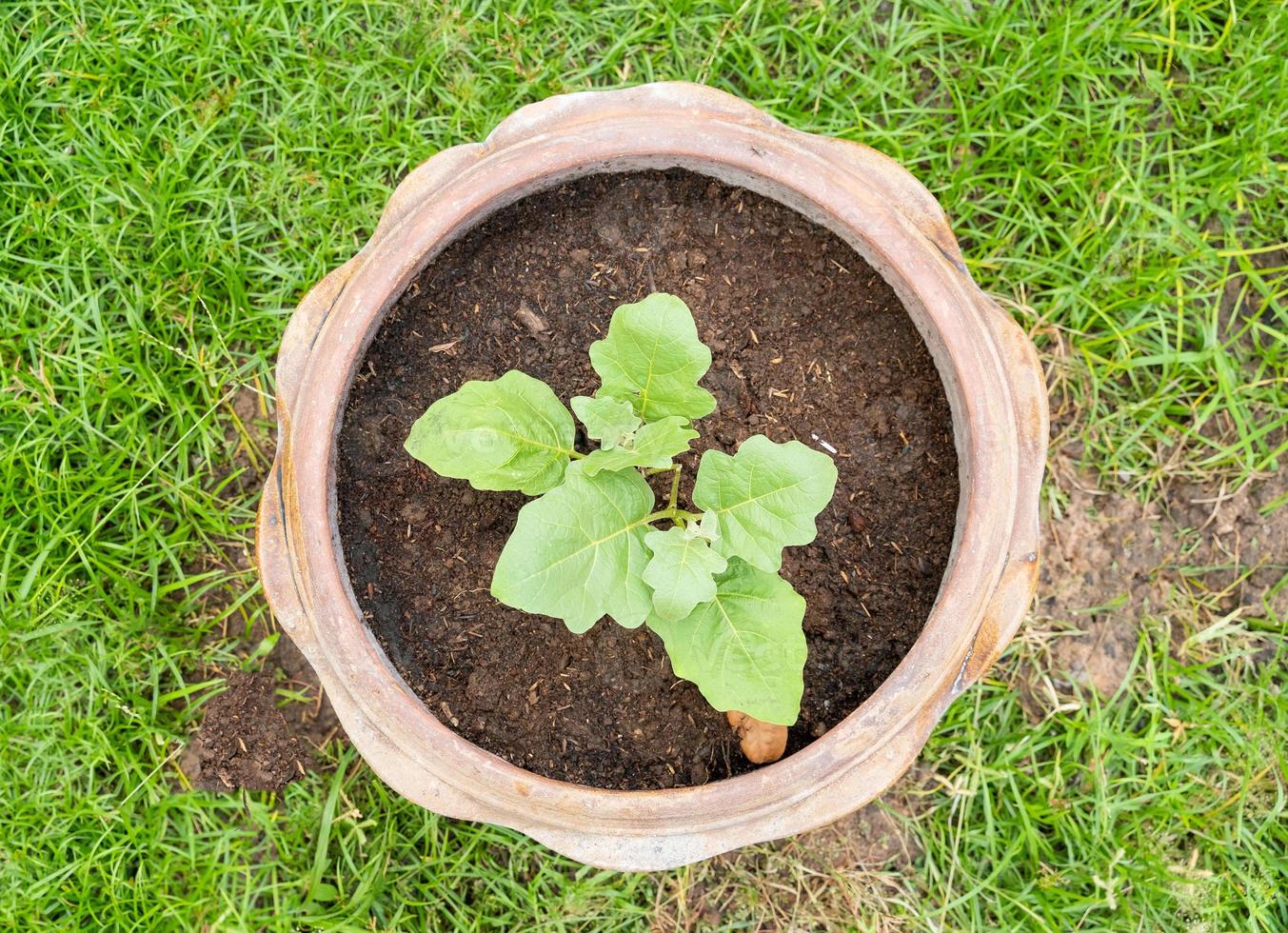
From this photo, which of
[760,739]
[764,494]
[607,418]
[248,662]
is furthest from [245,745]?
[764,494]

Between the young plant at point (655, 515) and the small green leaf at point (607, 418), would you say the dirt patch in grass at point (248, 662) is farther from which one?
the small green leaf at point (607, 418)

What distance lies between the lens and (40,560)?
231 cm

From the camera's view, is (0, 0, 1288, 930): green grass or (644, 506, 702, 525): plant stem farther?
(0, 0, 1288, 930): green grass

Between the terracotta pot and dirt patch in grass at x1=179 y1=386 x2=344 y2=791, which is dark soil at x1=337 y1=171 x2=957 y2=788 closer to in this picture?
the terracotta pot

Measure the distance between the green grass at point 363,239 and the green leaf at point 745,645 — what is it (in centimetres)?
100

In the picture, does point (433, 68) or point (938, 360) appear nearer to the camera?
point (938, 360)

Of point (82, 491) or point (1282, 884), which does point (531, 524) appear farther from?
point (1282, 884)

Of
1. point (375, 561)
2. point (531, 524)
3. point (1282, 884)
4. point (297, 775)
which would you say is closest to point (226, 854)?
point (297, 775)

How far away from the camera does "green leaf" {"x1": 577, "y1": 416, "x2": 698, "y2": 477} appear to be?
145cm

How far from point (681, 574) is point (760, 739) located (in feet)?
1.71

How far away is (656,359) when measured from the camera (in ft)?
4.88

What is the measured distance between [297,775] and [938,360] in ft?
5.11

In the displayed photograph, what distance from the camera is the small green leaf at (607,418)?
148 centimetres

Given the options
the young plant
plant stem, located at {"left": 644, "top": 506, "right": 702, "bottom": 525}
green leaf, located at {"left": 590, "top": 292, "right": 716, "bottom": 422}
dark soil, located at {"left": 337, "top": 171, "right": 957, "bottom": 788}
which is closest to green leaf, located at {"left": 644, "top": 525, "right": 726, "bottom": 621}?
the young plant
